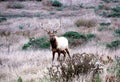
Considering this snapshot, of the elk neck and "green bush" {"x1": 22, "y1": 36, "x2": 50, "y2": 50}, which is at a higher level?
the elk neck

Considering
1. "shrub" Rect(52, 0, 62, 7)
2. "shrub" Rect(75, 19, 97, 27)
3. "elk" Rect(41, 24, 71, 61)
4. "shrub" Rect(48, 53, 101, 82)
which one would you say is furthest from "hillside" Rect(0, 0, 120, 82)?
"shrub" Rect(52, 0, 62, 7)

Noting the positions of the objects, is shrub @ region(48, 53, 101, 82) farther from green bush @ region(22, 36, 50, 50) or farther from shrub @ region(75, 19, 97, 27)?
shrub @ region(75, 19, 97, 27)

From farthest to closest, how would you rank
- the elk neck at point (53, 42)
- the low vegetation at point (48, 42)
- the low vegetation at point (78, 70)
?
the low vegetation at point (48, 42) < the elk neck at point (53, 42) < the low vegetation at point (78, 70)

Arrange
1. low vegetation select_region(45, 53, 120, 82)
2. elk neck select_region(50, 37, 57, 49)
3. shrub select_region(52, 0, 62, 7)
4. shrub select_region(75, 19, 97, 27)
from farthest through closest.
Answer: shrub select_region(52, 0, 62, 7), shrub select_region(75, 19, 97, 27), elk neck select_region(50, 37, 57, 49), low vegetation select_region(45, 53, 120, 82)

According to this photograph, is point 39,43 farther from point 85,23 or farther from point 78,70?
point 78,70

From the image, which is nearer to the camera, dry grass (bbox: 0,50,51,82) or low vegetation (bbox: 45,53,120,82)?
low vegetation (bbox: 45,53,120,82)

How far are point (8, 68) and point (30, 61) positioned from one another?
1.62 metres

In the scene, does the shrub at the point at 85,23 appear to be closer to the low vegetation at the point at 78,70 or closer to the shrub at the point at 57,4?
the shrub at the point at 57,4

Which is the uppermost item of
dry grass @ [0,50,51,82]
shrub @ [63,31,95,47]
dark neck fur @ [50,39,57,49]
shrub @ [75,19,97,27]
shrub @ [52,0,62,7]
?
dark neck fur @ [50,39,57,49]

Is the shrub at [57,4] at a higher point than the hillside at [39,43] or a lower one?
lower

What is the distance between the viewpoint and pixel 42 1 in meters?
50.8

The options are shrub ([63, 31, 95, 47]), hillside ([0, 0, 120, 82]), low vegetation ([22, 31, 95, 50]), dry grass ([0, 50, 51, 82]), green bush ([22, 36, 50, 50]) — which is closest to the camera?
dry grass ([0, 50, 51, 82])

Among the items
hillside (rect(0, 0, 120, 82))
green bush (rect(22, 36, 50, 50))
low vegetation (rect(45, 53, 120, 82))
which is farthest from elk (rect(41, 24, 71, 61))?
green bush (rect(22, 36, 50, 50))

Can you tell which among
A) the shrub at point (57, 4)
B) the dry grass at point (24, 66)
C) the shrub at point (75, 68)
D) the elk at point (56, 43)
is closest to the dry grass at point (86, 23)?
the dry grass at point (24, 66)
